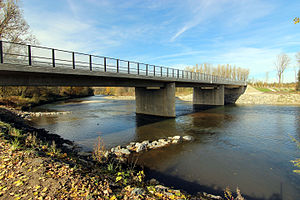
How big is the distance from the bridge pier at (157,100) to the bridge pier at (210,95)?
2519cm

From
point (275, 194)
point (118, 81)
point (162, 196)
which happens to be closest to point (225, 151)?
point (275, 194)

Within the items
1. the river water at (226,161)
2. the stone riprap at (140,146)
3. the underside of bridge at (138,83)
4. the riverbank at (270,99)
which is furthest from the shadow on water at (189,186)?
the riverbank at (270,99)

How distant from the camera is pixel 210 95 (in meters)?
49.7

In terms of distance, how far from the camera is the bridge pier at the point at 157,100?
92.1 ft

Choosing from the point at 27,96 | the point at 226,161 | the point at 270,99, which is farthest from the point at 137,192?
the point at 270,99

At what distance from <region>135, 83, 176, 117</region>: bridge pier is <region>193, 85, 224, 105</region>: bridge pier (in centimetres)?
2519

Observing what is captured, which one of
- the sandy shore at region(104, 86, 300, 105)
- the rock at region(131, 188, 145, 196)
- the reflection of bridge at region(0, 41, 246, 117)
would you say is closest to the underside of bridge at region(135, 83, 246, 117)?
the reflection of bridge at region(0, 41, 246, 117)

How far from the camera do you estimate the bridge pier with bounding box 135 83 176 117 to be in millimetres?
28078

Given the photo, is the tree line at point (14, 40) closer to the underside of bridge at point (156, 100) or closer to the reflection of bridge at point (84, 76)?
the reflection of bridge at point (84, 76)

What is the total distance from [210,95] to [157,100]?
87.0 ft

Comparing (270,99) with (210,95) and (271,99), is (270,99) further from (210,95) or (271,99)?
(210,95)

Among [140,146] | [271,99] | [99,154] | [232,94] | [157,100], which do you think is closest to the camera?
[99,154]

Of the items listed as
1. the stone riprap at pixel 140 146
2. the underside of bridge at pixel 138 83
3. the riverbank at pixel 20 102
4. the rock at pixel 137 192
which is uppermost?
the underside of bridge at pixel 138 83

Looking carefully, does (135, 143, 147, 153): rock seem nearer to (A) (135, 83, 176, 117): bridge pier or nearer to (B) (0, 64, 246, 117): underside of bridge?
(B) (0, 64, 246, 117): underside of bridge
